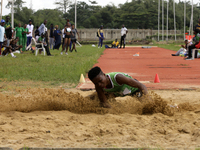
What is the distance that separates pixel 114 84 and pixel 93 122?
3.08 ft

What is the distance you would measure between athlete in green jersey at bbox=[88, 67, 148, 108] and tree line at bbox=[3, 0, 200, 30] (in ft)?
202

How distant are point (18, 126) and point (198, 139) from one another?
8.03 ft

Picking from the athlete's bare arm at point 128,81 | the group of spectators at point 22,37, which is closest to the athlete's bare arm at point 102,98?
the athlete's bare arm at point 128,81

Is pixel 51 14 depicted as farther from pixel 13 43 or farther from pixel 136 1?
pixel 13 43

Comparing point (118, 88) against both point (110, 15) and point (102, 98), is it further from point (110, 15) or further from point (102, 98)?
point (110, 15)

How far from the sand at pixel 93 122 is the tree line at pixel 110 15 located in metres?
61.2

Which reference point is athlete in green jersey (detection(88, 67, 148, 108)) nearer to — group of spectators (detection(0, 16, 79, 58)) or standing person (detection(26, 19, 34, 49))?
group of spectators (detection(0, 16, 79, 58))

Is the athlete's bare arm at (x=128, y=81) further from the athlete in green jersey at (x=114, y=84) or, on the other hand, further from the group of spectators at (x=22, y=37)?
the group of spectators at (x=22, y=37)

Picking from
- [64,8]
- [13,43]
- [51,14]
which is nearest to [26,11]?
[51,14]

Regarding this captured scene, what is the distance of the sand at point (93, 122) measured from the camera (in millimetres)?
3500

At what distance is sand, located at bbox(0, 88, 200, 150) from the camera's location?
3.50 m

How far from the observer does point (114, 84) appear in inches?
202

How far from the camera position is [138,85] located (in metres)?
5.12

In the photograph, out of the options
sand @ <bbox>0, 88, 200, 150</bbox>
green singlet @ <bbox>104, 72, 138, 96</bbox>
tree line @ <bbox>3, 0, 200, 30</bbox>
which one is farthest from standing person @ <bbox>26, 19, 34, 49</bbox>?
tree line @ <bbox>3, 0, 200, 30</bbox>
